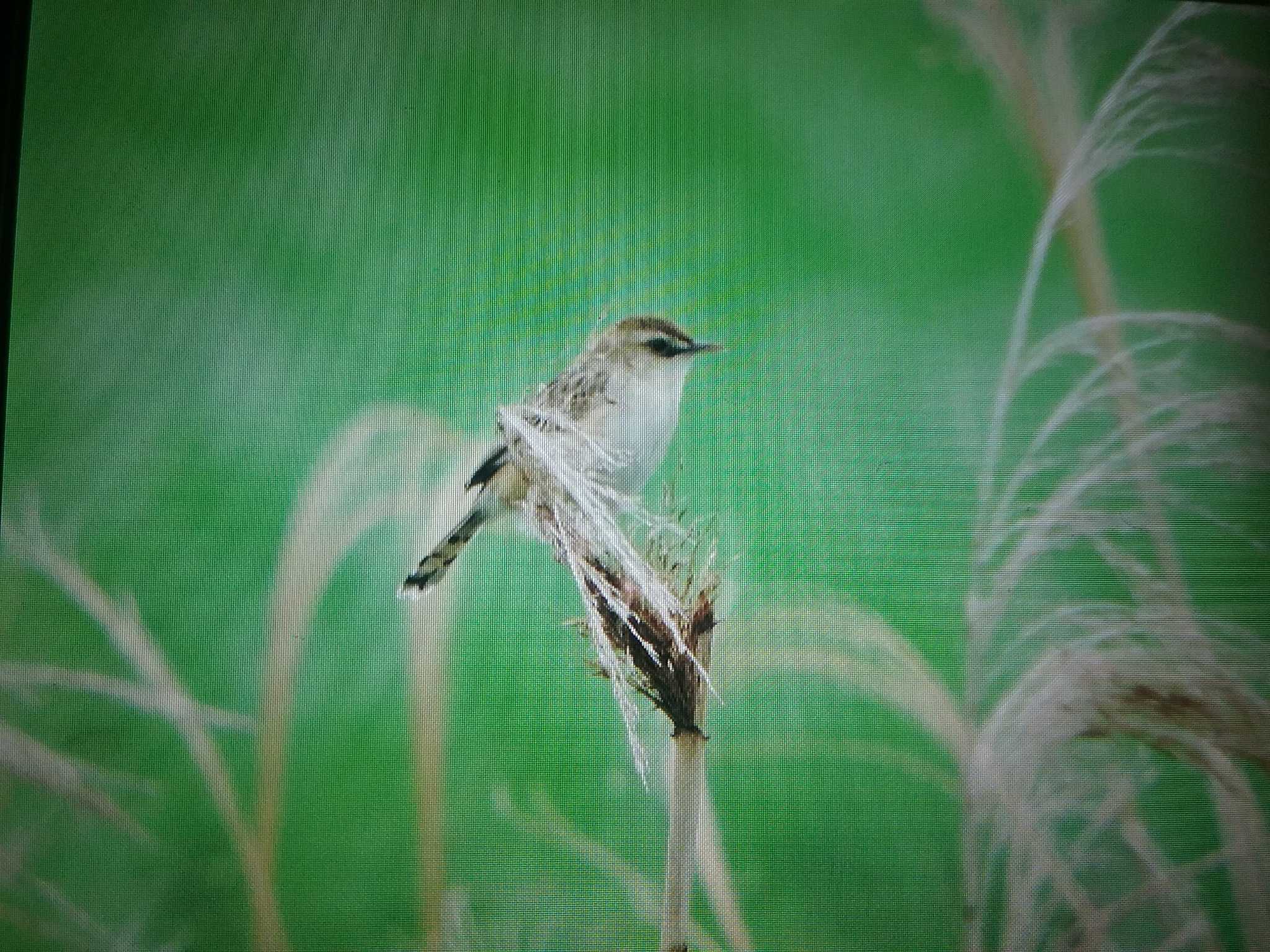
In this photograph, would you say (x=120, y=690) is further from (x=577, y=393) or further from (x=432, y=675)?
(x=577, y=393)

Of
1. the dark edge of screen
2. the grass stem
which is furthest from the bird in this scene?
the dark edge of screen

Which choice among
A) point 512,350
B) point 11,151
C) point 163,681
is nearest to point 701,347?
point 512,350

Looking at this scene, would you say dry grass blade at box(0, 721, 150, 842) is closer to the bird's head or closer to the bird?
the bird

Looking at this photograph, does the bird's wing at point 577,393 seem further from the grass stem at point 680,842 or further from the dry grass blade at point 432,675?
the grass stem at point 680,842

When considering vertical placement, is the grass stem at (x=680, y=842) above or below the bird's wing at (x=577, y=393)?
below

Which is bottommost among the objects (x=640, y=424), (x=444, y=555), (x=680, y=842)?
(x=680, y=842)

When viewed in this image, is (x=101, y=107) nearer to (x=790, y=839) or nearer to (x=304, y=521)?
(x=304, y=521)

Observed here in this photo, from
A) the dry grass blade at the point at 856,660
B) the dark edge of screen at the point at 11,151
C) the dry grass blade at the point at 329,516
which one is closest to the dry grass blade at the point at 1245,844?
the dry grass blade at the point at 856,660
